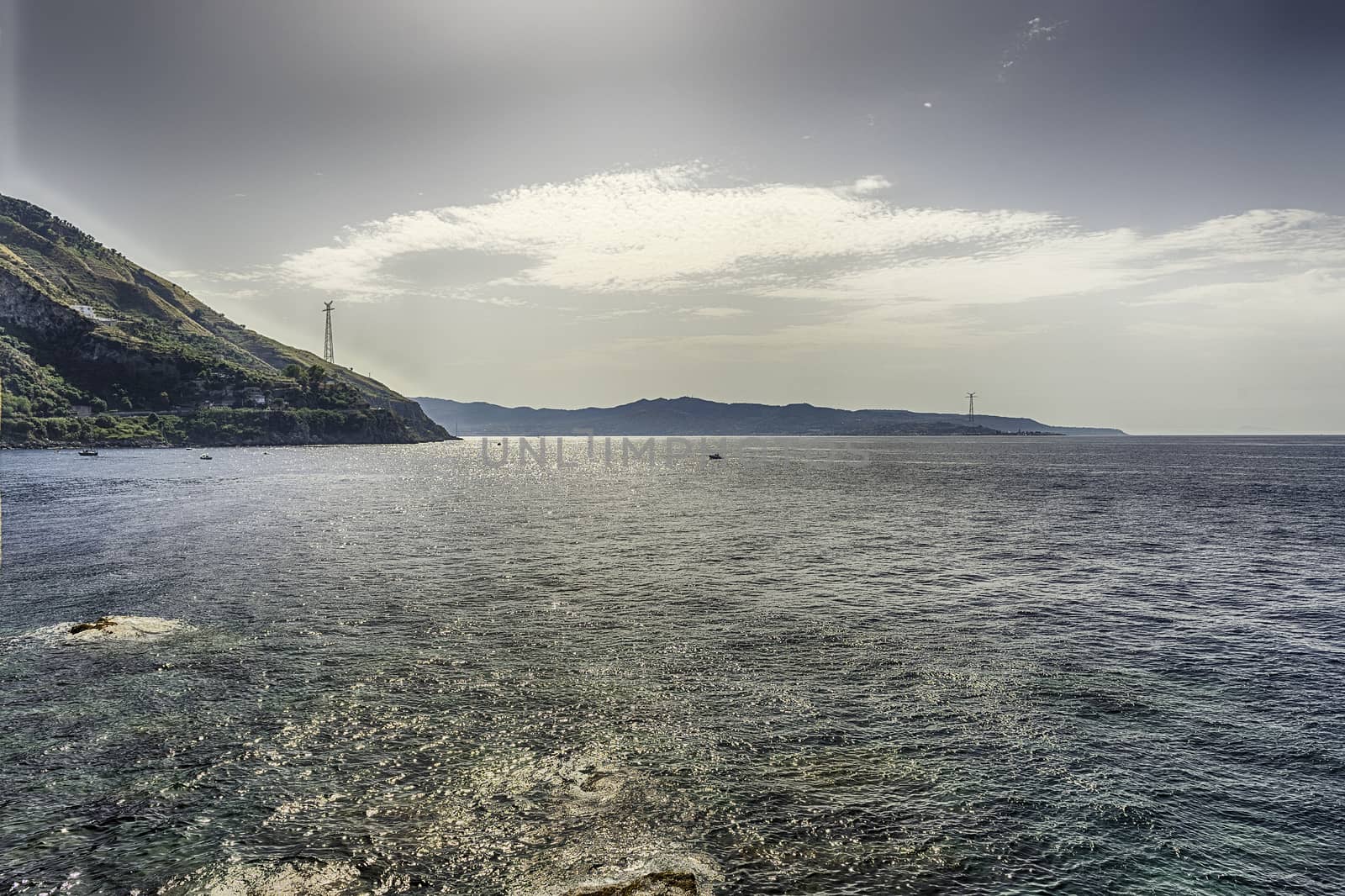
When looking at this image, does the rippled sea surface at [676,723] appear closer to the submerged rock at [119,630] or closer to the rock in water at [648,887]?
the submerged rock at [119,630]

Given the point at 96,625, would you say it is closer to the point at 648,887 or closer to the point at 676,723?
the point at 676,723

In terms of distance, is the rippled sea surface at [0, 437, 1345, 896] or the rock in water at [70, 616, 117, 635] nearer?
the rippled sea surface at [0, 437, 1345, 896]

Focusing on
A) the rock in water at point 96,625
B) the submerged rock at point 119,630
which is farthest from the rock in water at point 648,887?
the rock in water at point 96,625

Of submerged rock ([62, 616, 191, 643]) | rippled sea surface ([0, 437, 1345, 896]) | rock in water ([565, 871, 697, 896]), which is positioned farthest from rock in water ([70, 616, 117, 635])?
rock in water ([565, 871, 697, 896])

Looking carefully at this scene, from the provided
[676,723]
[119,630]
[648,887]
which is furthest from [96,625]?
[648,887]

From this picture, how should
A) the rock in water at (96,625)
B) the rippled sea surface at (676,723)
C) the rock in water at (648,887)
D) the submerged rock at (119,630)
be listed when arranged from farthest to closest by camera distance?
1. the rock in water at (96,625)
2. the submerged rock at (119,630)
3. the rippled sea surface at (676,723)
4. the rock in water at (648,887)

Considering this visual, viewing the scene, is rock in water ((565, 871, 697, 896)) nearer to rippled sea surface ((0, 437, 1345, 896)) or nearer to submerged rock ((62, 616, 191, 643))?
rippled sea surface ((0, 437, 1345, 896))
